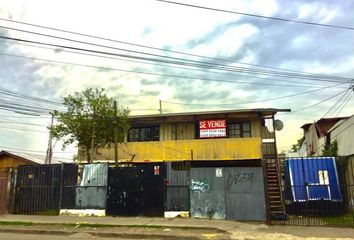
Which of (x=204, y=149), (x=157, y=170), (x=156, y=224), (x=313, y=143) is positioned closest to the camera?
(x=156, y=224)

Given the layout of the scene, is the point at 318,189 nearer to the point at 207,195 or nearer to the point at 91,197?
the point at 207,195

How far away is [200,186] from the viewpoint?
1683 cm

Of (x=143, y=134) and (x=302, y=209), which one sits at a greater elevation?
(x=143, y=134)

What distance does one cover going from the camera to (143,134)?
2930 centimetres

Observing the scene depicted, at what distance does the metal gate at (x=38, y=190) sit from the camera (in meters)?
18.3

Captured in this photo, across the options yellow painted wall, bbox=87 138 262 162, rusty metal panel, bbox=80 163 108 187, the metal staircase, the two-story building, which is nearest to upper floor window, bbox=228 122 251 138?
the two-story building

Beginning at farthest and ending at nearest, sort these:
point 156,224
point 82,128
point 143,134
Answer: point 143,134 < point 82,128 < point 156,224

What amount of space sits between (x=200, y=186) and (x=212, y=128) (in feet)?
37.2

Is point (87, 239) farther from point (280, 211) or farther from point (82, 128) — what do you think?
point (82, 128)

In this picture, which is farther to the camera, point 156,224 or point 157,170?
point 157,170

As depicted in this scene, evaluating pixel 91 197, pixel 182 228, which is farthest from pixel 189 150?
pixel 182 228

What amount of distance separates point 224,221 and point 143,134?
47.5 ft

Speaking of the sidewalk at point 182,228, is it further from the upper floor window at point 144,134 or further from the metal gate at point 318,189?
the upper floor window at point 144,134

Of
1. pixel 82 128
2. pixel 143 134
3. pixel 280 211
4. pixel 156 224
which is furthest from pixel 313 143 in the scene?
pixel 156 224
